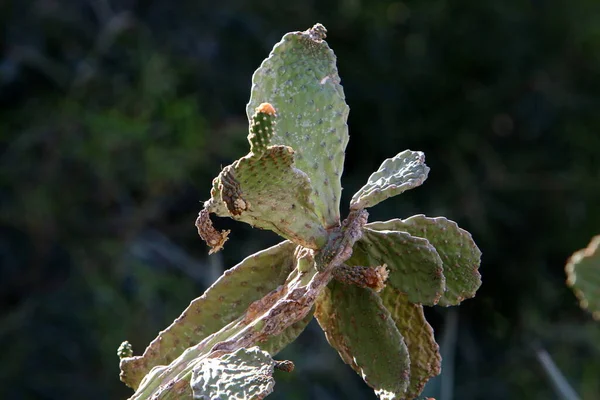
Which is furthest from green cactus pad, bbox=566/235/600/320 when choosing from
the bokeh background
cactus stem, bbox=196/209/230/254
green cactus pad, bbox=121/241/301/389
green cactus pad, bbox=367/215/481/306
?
the bokeh background

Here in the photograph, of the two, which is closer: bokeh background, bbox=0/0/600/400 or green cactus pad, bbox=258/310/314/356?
green cactus pad, bbox=258/310/314/356

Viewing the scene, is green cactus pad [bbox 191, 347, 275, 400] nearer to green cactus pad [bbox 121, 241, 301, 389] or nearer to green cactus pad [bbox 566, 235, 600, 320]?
green cactus pad [bbox 121, 241, 301, 389]

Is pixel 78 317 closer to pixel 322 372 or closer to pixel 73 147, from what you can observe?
pixel 73 147

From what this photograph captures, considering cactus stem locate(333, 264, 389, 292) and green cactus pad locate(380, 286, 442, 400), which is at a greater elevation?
cactus stem locate(333, 264, 389, 292)

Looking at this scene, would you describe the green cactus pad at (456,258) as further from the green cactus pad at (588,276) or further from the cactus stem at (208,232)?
the green cactus pad at (588,276)

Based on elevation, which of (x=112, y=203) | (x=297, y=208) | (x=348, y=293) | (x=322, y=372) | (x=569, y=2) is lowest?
(x=322, y=372)

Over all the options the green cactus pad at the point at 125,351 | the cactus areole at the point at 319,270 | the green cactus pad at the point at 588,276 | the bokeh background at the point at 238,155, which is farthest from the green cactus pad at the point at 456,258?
the bokeh background at the point at 238,155

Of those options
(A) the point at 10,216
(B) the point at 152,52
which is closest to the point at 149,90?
(B) the point at 152,52

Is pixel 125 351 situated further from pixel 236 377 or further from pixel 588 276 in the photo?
pixel 588 276
